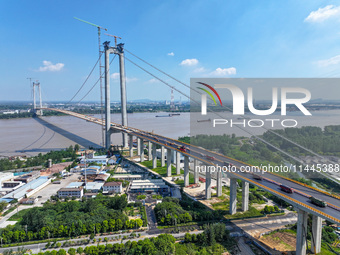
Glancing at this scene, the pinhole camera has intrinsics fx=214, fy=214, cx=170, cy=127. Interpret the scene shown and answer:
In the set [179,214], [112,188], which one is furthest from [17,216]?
[179,214]

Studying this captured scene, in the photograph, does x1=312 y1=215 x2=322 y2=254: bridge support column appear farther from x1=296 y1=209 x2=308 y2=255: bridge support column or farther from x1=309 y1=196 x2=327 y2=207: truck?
x1=309 y1=196 x2=327 y2=207: truck

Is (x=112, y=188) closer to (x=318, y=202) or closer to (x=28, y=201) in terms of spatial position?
(x=28, y=201)

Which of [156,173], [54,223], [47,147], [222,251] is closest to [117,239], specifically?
[54,223]

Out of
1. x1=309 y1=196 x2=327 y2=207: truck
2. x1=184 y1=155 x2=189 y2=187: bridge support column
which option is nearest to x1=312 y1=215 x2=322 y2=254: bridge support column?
x1=309 y1=196 x2=327 y2=207: truck

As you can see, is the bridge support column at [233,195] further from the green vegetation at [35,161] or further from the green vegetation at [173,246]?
the green vegetation at [35,161]

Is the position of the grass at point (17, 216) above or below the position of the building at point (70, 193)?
below

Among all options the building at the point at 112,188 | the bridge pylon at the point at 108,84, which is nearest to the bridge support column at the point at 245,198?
the building at the point at 112,188

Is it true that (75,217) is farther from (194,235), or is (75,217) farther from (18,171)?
(18,171)
